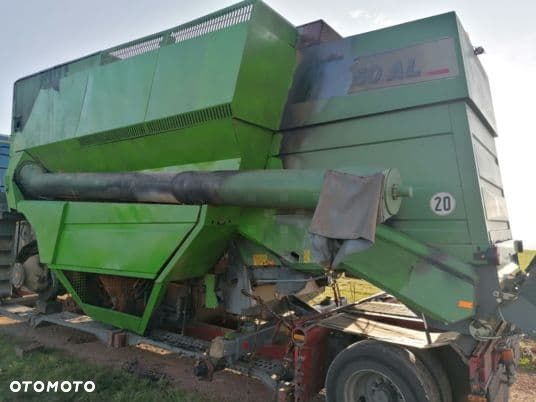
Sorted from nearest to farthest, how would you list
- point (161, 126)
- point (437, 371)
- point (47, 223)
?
point (437, 371) → point (161, 126) → point (47, 223)

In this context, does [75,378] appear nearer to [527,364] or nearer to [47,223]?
[47,223]

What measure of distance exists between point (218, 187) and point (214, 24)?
6.22 feet

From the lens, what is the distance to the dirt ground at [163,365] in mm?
4695

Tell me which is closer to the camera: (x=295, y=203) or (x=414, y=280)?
(x=414, y=280)

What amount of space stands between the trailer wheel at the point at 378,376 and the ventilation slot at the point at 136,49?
13.9ft

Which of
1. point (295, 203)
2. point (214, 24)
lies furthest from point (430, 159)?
point (214, 24)

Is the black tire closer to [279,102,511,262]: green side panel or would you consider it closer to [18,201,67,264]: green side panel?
[279,102,511,262]: green side panel

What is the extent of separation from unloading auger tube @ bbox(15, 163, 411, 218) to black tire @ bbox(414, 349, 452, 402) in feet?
3.96

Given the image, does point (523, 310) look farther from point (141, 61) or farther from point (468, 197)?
point (141, 61)

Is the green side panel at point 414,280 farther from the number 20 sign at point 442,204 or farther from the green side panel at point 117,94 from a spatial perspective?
the green side panel at point 117,94

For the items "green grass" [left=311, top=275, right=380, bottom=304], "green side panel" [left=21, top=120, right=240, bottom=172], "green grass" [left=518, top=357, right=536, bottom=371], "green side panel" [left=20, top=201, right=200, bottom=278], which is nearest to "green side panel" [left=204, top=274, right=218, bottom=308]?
"green side panel" [left=20, top=201, right=200, bottom=278]

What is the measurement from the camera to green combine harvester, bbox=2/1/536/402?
138 inches

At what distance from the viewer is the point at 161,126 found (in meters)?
4.95

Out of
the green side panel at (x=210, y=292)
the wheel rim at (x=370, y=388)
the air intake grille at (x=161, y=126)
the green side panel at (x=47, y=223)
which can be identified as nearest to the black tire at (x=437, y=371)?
the wheel rim at (x=370, y=388)
